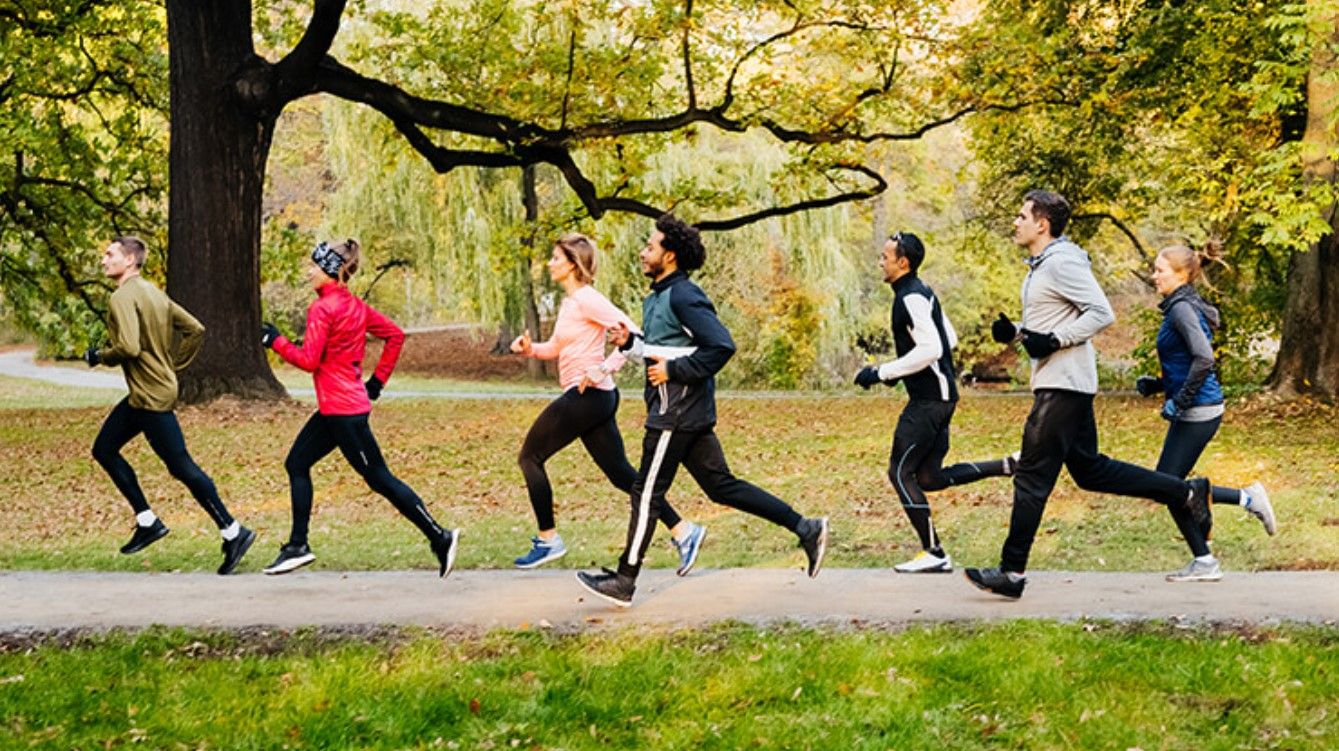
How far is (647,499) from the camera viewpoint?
22.7 ft

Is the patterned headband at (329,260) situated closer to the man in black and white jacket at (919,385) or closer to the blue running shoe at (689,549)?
the blue running shoe at (689,549)

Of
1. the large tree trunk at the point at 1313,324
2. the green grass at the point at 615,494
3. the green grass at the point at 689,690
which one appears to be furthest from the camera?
the large tree trunk at the point at 1313,324

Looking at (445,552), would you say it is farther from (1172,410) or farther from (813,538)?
(1172,410)

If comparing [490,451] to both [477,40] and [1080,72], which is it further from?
[1080,72]

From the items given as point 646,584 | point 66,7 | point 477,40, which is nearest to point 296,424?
point 477,40

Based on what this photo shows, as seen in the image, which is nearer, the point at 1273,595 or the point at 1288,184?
the point at 1273,595

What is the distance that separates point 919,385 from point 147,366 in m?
4.33

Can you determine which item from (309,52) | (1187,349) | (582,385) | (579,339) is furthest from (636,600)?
(309,52)

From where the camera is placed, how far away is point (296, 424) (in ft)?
56.0

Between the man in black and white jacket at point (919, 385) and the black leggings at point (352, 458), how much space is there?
2551 millimetres

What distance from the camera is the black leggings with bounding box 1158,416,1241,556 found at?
7477 mm

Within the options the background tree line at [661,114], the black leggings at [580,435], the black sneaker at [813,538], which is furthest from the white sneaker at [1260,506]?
the background tree line at [661,114]

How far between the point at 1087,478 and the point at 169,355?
17.0 ft

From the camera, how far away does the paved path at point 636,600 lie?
6.62 m
